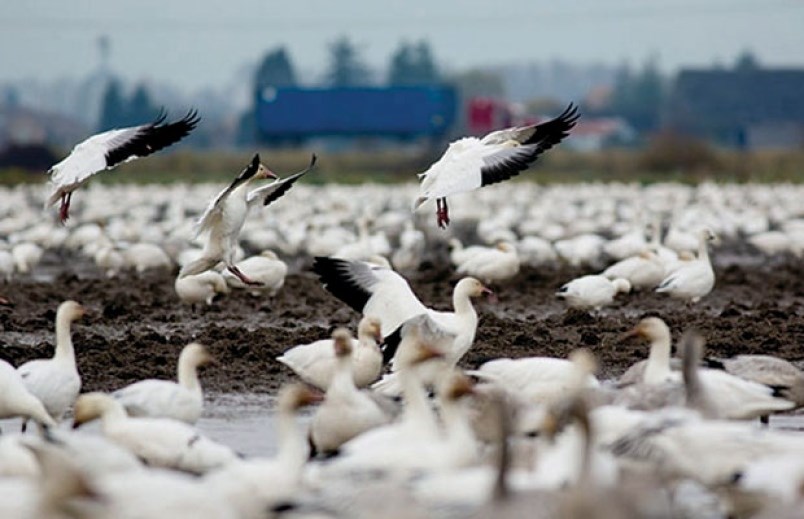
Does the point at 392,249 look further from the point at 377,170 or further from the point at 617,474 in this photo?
the point at 377,170

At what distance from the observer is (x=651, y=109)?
135 meters

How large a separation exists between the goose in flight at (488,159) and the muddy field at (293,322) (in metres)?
1.04

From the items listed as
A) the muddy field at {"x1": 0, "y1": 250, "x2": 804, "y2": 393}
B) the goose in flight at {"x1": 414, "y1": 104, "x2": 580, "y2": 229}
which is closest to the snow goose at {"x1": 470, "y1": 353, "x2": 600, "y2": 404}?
the muddy field at {"x1": 0, "y1": 250, "x2": 804, "y2": 393}

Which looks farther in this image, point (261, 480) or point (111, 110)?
point (111, 110)

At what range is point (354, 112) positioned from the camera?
74562mm

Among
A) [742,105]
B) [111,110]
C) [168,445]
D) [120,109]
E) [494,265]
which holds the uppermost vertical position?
[168,445]

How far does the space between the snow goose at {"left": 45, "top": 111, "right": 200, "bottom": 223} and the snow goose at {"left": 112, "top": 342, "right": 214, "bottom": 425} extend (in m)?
4.65

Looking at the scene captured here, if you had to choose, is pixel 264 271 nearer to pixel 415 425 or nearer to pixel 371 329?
pixel 371 329

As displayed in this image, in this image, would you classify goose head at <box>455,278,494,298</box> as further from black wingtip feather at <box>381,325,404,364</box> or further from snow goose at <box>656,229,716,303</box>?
snow goose at <box>656,229,716,303</box>

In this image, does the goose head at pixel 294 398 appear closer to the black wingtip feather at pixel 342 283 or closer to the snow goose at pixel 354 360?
the snow goose at pixel 354 360

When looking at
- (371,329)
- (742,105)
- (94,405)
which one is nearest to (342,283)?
(371,329)

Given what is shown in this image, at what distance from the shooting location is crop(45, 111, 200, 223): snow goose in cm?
1278

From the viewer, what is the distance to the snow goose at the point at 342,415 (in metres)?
7.85

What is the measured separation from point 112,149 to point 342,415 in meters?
5.43
